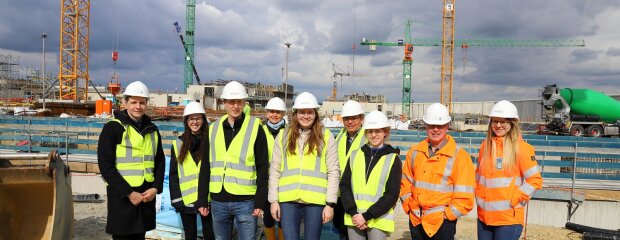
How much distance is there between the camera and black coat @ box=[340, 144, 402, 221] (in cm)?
343

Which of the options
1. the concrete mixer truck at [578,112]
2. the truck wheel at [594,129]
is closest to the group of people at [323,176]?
the concrete mixer truck at [578,112]

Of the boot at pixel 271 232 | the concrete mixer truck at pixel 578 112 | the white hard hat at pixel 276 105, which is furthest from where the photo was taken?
the concrete mixer truck at pixel 578 112

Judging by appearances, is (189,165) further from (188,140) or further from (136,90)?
(136,90)

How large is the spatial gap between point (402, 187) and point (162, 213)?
3.79 metres

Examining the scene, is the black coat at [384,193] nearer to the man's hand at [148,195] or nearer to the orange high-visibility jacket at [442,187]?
the orange high-visibility jacket at [442,187]

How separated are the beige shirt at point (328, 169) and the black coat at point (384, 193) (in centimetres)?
7

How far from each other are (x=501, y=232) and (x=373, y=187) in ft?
3.91

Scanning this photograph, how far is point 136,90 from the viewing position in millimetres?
3822

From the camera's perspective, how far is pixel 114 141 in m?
3.69

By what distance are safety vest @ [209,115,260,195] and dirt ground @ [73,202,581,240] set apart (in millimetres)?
3492

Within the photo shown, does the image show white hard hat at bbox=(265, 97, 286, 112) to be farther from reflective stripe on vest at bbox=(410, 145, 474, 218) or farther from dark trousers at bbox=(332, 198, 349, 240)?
reflective stripe on vest at bbox=(410, 145, 474, 218)

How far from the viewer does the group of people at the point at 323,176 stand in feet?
11.4

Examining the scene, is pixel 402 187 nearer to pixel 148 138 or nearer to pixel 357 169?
pixel 357 169

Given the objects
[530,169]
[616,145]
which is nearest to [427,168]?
[530,169]
